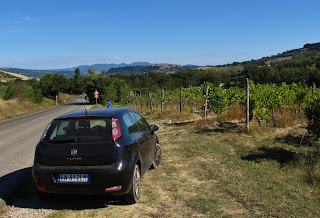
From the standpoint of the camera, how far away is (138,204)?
14.8ft

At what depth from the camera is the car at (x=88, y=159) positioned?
408 cm

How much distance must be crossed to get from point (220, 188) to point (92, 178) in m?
2.40

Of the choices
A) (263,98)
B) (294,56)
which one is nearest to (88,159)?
(263,98)

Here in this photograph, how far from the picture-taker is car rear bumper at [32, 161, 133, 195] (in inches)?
159

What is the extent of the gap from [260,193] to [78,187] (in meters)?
3.00

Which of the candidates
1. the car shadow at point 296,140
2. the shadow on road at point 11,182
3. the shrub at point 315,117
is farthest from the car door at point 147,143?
the car shadow at point 296,140

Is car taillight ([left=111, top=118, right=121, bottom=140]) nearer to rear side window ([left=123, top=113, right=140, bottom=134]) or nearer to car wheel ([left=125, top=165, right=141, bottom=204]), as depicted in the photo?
rear side window ([left=123, top=113, right=140, bottom=134])

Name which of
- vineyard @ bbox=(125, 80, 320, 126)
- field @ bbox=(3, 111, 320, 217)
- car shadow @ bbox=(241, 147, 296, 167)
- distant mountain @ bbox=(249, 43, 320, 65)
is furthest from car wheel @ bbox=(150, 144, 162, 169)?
distant mountain @ bbox=(249, 43, 320, 65)

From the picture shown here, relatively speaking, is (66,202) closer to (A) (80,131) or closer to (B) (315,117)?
(A) (80,131)

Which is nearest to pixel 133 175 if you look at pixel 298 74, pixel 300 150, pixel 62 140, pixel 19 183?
pixel 62 140

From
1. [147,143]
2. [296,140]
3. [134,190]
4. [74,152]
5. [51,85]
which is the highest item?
[51,85]

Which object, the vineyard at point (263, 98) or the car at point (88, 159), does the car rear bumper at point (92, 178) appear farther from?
the vineyard at point (263, 98)

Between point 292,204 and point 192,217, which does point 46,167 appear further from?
point 292,204

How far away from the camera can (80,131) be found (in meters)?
4.58
